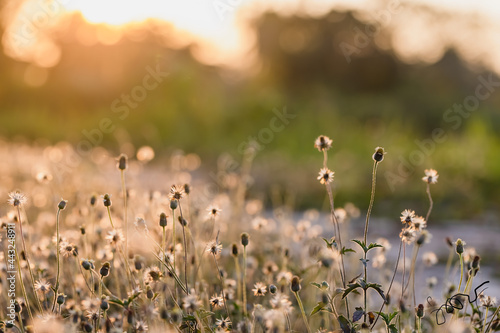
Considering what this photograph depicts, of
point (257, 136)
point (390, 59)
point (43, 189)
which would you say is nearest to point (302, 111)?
point (257, 136)

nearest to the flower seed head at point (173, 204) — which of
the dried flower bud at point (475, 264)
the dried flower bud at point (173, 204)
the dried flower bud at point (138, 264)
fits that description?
the dried flower bud at point (173, 204)

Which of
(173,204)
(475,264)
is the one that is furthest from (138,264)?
(475,264)

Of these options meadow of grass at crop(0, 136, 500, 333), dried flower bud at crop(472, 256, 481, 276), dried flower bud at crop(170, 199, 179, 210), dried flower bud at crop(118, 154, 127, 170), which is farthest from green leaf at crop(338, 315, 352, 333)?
dried flower bud at crop(118, 154, 127, 170)

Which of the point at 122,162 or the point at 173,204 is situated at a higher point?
the point at 122,162

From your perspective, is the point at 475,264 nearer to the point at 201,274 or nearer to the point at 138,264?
the point at 138,264

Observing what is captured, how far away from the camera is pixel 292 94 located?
18547mm

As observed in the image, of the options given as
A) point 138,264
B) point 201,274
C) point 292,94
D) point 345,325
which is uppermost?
point 292,94

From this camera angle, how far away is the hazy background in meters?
7.46

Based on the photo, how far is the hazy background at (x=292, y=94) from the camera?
294 inches

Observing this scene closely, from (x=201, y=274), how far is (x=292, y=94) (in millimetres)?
16305

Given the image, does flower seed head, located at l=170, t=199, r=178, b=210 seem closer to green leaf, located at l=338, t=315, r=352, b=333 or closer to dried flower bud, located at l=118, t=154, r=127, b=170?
dried flower bud, located at l=118, t=154, r=127, b=170

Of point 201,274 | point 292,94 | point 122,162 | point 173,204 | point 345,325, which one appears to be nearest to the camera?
point 345,325

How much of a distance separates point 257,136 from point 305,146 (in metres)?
1.32

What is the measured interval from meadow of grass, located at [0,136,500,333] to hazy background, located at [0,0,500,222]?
7.44 ft
